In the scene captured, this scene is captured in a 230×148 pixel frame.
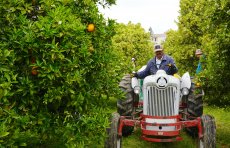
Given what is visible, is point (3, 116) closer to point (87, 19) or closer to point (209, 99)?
point (87, 19)

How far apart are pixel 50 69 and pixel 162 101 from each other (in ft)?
Result: 9.94

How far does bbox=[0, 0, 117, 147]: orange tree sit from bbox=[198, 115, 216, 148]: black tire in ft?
7.25

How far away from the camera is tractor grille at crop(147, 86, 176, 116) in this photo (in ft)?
23.1

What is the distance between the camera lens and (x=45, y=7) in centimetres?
503

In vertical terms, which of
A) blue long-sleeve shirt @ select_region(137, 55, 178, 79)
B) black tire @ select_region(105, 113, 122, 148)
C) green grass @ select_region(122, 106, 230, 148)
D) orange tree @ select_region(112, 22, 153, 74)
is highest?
orange tree @ select_region(112, 22, 153, 74)

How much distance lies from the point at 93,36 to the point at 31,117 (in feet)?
4.94

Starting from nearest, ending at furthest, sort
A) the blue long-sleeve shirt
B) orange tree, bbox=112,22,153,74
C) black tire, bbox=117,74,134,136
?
1. the blue long-sleeve shirt
2. black tire, bbox=117,74,134,136
3. orange tree, bbox=112,22,153,74

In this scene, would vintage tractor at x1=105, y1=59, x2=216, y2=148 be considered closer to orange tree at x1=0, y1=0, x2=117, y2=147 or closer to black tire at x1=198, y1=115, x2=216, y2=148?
black tire at x1=198, y1=115, x2=216, y2=148

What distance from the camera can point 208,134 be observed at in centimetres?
677

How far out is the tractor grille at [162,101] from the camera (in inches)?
277

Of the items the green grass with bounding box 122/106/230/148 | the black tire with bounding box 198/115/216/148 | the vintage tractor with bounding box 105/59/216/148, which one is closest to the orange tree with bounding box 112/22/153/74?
the green grass with bounding box 122/106/230/148

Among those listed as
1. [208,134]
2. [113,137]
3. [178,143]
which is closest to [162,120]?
[208,134]

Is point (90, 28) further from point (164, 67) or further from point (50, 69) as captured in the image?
point (164, 67)

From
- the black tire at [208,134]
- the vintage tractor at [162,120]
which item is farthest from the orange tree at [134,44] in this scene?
the black tire at [208,134]
